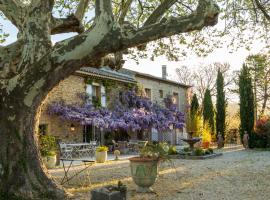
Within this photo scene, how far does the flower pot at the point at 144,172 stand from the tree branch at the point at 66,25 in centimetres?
384

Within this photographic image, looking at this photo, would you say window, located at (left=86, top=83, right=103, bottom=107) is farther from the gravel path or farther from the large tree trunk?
the large tree trunk

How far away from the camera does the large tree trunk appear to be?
833cm

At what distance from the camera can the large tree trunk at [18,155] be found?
833 centimetres

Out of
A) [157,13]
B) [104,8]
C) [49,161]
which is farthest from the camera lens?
[49,161]

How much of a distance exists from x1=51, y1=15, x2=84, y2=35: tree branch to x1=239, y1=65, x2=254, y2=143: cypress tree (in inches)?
799

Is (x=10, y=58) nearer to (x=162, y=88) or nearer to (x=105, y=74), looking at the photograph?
(x=105, y=74)

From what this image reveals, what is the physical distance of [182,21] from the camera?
8.13 meters

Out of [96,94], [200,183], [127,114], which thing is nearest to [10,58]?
[200,183]

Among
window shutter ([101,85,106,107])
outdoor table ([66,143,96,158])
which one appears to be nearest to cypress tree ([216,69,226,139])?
window shutter ([101,85,106,107])

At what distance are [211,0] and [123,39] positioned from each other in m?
1.92

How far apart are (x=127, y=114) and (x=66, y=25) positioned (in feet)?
51.7

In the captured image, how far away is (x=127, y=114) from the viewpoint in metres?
26.0

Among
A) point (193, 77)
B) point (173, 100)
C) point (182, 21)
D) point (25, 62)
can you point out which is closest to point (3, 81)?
point (25, 62)

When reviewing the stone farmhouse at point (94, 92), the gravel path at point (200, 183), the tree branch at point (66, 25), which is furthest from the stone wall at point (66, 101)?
the tree branch at point (66, 25)
